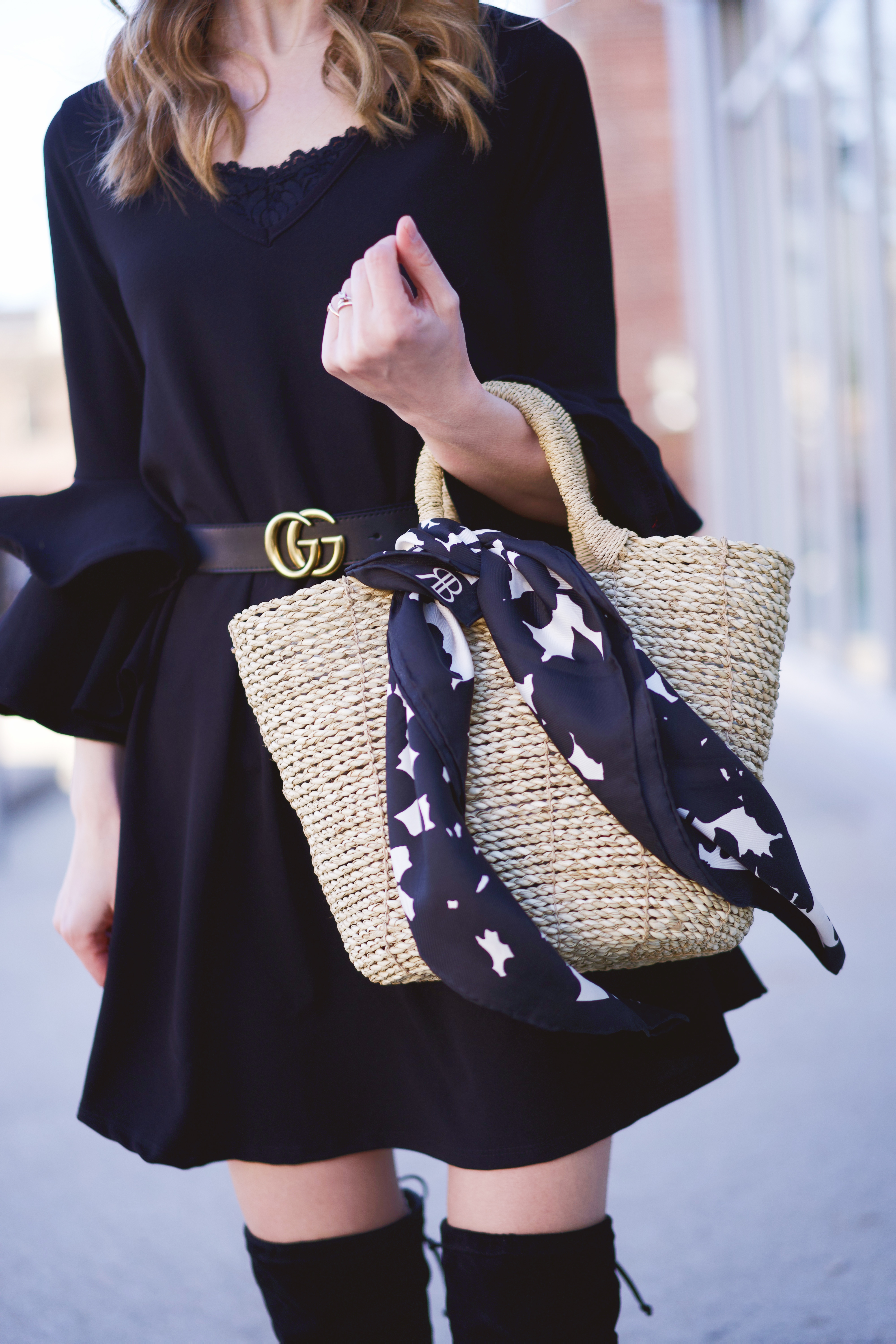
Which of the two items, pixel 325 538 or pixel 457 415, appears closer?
pixel 457 415

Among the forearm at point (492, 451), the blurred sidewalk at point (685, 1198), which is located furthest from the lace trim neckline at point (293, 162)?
the blurred sidewalk at point (685, 1198)

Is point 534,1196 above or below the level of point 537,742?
below

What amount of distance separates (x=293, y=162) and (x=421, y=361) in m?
0.38

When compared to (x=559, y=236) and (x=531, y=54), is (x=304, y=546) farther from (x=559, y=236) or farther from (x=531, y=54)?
(x=531, y=54)

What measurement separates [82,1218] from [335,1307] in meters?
1.51

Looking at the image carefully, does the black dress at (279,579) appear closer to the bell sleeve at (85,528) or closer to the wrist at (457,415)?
the bell sleeve at (85,528)

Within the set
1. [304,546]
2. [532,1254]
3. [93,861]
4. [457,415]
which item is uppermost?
[457,415]

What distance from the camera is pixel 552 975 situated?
2.56 feet

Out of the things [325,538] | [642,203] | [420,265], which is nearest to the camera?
[420,265]

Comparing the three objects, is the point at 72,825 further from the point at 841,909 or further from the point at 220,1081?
the point at 220,1081

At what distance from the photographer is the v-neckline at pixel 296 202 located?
1045mm

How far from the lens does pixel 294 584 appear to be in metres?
1.06

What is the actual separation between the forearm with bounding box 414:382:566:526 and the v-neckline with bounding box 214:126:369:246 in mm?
242

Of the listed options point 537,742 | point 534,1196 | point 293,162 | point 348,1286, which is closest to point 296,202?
point 293,162
